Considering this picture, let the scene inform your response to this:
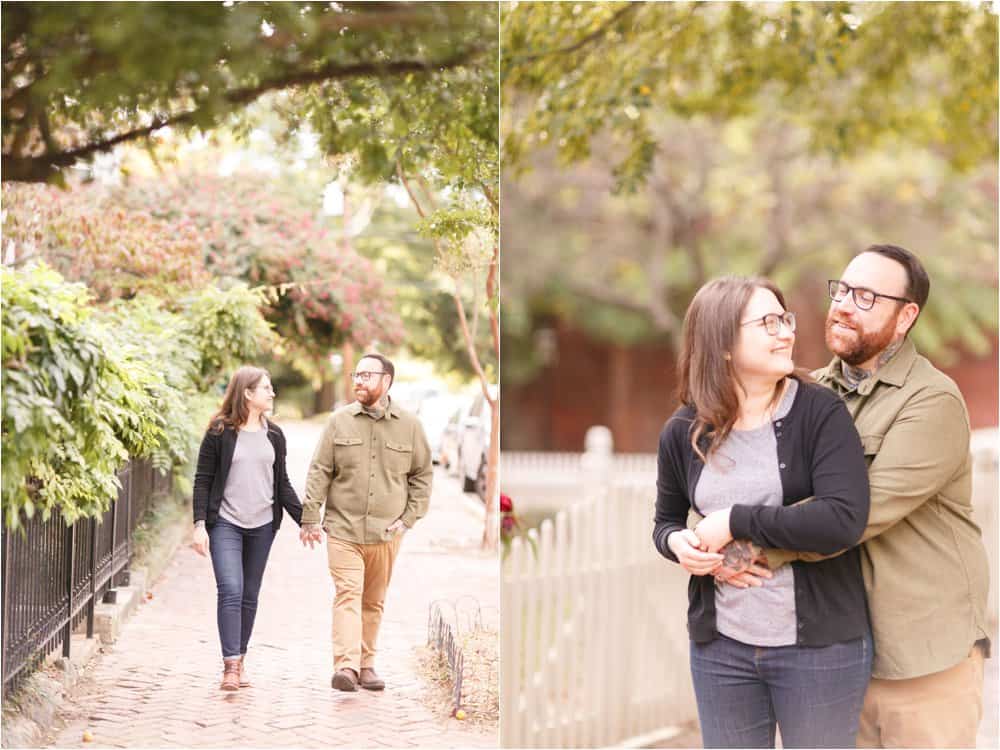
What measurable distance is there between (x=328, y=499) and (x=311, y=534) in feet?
0.40

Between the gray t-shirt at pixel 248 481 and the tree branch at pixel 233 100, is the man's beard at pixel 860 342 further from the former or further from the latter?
the gray t-shirt at pixel 248 481

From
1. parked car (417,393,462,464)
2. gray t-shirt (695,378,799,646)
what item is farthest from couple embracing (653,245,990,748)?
parked car (417,393,462,464)

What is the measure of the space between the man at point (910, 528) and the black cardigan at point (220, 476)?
1.58 m

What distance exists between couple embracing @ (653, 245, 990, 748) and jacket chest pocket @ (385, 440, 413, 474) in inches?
43.5

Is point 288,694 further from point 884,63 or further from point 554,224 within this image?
point 554,224

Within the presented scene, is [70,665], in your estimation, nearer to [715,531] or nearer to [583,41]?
[715,531]

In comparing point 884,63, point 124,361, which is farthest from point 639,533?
point 884,63

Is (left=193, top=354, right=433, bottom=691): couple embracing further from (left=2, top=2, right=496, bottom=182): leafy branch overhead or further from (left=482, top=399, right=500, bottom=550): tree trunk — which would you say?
(left=2, top=2, right=496, bottom=182): leafy branch overhead

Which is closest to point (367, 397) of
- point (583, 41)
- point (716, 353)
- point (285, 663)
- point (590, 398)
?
point (285, 663)

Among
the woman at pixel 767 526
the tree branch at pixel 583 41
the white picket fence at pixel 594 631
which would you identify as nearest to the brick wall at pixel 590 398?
the tree branch at pixel 583 41

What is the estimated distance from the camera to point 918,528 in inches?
85.2

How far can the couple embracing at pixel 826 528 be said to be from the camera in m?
2.03

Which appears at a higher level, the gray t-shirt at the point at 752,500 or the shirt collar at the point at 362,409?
the shirt collar at the point at 362,409

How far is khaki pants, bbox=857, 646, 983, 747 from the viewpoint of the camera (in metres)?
2.15
